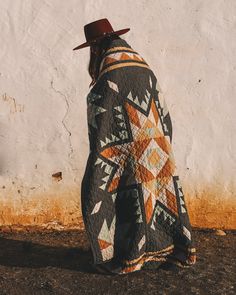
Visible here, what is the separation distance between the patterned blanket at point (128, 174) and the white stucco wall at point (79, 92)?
1.03 meters

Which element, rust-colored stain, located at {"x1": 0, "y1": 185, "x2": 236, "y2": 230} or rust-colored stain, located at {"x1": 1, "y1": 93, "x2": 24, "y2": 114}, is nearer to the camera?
rust-colored stain, located at {"x1": 1, "y1": 93, "x2": 24, "y2": 114}

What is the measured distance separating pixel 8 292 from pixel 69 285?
0.42 meters

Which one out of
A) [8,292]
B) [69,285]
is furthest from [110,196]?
[8,292]

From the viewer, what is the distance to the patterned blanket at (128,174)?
3.39 m

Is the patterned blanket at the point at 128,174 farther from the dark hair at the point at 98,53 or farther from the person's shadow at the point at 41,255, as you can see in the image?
the person's shadow at the point at 41,255

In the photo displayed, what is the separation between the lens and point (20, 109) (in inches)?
176

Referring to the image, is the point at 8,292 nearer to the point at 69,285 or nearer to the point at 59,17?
the point at 69,285

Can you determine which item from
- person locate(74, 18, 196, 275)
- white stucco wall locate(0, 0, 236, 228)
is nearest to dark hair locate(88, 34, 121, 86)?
person locate(74, 18, 196, 275)

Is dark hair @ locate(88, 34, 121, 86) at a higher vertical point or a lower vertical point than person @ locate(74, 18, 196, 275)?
higher

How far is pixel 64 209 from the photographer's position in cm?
464

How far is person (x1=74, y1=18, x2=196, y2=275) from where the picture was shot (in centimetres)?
339

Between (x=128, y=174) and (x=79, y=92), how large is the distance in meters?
1.31

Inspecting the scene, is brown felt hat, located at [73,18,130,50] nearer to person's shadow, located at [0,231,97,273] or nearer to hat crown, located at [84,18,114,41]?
hat crown, located at [84,18,114,41]

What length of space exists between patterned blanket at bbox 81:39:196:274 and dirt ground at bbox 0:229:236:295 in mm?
146
